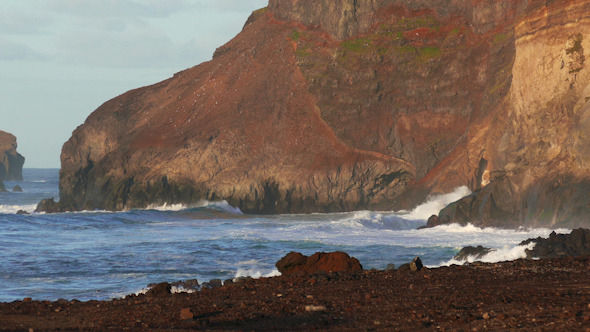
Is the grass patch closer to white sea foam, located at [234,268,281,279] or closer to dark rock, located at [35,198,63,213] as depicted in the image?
dark rock, located at [35,198,63,213]

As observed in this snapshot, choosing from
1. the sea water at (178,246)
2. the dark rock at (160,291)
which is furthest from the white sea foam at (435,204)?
the dark rock at (160,291)

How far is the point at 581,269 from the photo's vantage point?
53.2 ft

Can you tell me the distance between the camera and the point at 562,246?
23.4m

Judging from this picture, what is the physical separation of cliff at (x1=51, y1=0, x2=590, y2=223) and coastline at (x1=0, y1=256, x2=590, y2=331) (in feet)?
120

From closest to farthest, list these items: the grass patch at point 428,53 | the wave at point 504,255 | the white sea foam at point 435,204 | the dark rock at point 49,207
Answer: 1. the wave at point 504,255
2. the white sea foam at point 435,204
3. the grass patch at point 428,53
4. the dark rock at point 49,207

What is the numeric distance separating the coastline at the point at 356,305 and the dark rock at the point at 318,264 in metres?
1.04

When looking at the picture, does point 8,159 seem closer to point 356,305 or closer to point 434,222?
point 434,222

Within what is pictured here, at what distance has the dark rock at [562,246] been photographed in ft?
74.9

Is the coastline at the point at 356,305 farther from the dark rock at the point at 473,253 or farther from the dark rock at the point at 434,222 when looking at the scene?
the dark rock at the point at 434,222

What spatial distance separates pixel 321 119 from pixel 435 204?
15.3 meters

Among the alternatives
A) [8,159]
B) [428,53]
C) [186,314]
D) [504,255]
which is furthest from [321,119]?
[8,159]

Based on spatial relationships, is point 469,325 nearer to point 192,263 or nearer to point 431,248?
point 192,263

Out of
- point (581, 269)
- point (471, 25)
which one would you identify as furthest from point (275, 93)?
point (581, 269)

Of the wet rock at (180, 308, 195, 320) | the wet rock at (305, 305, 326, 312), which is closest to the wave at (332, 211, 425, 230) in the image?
the wet rock at (305, 305, 326, 312)
